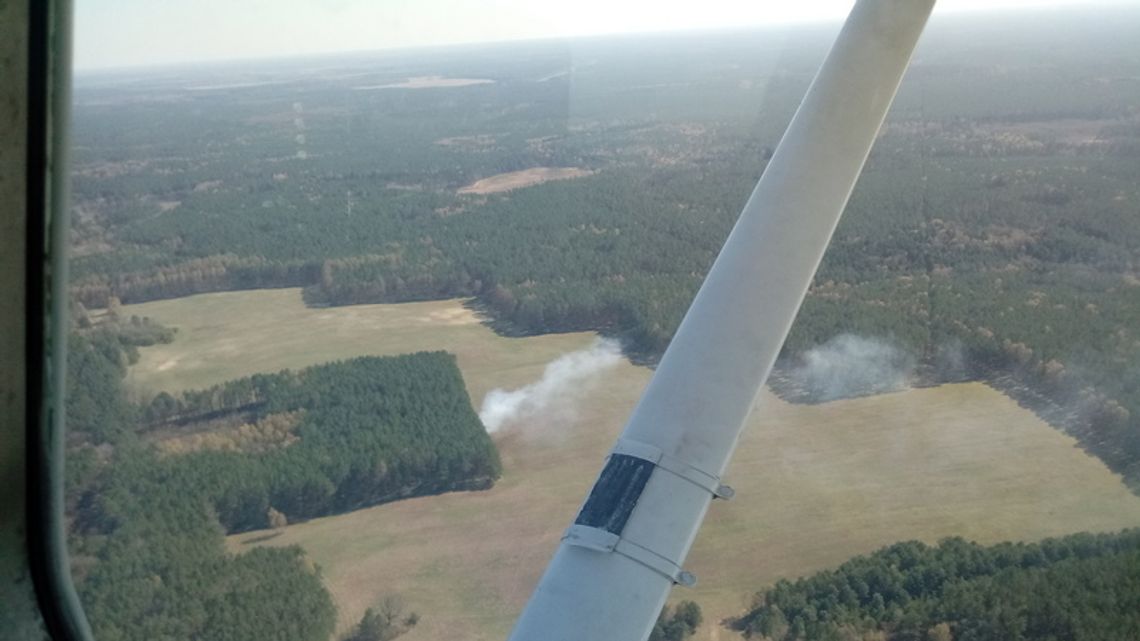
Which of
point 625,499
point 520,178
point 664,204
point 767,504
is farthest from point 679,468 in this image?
point 520,178

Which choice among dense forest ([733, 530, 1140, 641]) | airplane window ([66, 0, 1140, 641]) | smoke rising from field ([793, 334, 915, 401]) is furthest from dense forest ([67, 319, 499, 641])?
smoke rising from field ([793, 334, 915, 401])

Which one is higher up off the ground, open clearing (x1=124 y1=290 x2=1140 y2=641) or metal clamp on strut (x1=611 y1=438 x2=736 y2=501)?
metal clamp on strut (x1=611 y1=438 x2=736 y2=501)

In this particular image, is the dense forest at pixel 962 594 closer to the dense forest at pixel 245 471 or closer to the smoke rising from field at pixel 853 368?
the smoke rising from field at pixel 853 368

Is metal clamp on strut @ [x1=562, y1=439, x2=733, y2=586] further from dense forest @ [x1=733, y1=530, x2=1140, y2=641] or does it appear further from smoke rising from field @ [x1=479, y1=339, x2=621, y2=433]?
smoke rising from field @ [x1=479, y1=339, x2=621, y2=433]

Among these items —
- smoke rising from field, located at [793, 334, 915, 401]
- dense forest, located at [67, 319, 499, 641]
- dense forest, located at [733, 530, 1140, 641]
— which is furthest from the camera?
smoke rising from field, located at [793, 334, 915, 401]

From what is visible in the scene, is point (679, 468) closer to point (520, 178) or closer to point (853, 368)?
point (853, 368)

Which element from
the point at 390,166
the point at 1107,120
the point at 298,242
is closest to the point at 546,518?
the point at 298,242

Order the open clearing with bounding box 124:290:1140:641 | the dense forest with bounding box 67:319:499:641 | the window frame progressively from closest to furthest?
1. the window frame
2. the open clearing with bounding box 124:290:1140:641
3. the dense forest with bounding box 67:319:499:641
